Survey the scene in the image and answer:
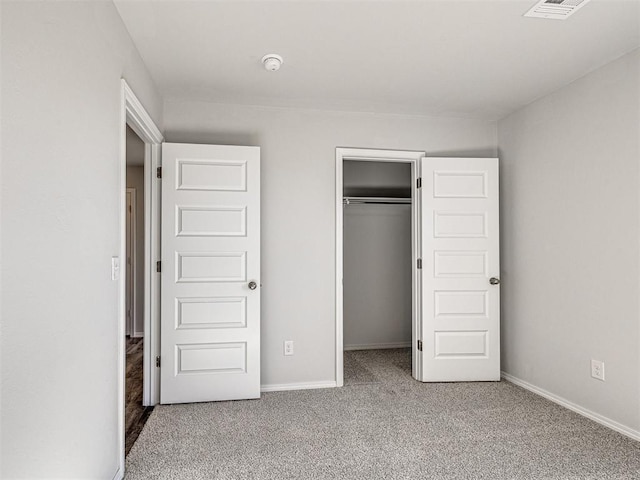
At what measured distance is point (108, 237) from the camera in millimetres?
1939

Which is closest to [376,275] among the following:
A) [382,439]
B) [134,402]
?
[382,439]

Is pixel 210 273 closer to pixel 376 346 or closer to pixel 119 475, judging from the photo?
pixel 119 475

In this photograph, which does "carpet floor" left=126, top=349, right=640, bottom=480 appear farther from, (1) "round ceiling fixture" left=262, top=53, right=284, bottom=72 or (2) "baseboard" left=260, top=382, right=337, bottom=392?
(1) "round ceiling fixture" left=262, top=53, right=284, bottom=72

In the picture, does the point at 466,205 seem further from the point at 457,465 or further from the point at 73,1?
the point at 73,1

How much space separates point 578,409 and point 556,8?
2590 mm

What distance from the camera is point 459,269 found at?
12.0ft

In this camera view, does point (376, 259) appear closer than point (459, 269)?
No

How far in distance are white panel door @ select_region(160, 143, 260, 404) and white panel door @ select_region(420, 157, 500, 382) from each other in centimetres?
149

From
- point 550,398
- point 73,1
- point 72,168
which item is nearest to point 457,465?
point 550,398

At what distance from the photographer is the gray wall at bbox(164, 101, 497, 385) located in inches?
137

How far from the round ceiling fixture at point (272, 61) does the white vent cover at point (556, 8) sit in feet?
4.65

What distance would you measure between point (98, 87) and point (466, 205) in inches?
115

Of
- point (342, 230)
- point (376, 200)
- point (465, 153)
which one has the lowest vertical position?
point (342, 230)

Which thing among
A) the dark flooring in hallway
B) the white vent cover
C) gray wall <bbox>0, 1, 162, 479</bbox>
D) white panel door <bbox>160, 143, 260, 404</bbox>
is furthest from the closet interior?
gray wall <bbox>0, 1, 162, 479</bbox>
